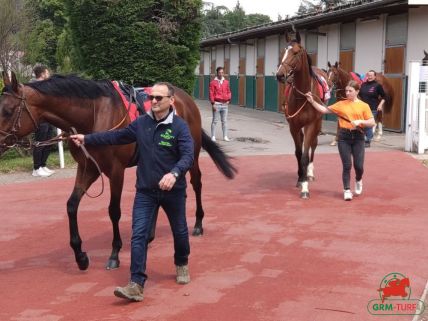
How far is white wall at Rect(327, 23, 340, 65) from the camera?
2009cm

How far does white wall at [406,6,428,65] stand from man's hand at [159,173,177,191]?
524 inches

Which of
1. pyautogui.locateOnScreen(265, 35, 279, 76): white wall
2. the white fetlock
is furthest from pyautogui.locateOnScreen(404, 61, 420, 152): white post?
pyautogui.locateOnScreen(265, 35, 279, 76): white wall

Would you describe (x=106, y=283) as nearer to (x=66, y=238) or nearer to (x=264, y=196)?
(x=66, y=238)

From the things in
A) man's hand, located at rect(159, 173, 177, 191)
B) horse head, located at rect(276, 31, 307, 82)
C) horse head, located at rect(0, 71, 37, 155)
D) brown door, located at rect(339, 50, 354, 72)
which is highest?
brown door, located at rect(339, 50, 354, 72)

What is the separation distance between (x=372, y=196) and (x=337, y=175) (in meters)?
1.87

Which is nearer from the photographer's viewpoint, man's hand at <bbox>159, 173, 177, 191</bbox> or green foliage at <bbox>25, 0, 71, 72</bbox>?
man's hand at <bbox>159, 173, 177, 191</bbox>

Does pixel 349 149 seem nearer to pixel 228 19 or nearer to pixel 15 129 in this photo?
pixel 15 129

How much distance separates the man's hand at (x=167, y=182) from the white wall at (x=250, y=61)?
24.5 metres

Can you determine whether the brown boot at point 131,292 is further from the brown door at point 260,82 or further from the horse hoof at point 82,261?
the brown door at point 260,82

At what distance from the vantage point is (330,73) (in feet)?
45.3

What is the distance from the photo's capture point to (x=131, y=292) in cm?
457

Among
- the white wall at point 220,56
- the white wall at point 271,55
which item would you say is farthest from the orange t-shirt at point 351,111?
the white wall at point 220,56

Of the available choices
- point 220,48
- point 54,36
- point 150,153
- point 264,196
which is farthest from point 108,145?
point 54,36

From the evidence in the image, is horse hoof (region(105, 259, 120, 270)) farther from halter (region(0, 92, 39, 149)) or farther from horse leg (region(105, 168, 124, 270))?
halter (region(0, 92, 39, 149))
